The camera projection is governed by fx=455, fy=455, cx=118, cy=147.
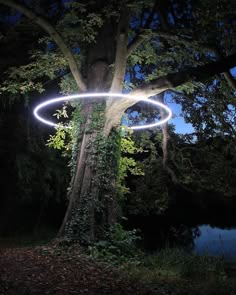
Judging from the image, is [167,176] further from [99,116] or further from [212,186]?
[99,116]

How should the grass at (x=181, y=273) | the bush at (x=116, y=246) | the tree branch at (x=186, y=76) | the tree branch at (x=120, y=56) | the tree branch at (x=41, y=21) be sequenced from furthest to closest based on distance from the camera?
the tree branch at (x=120, y=56), the tree branch at (x=41, y=21), the tree branch at (x=186, y=76), the bush at (x=116, y=246), the grass at (x=181, y=273)

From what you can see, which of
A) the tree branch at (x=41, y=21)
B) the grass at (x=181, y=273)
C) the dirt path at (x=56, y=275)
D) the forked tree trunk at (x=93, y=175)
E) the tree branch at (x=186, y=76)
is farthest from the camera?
the tree branch at (x=41, y=21)

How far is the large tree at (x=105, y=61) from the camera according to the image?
10750mm

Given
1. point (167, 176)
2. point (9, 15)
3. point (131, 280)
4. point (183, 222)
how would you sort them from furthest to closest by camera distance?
point (183, 222), point (167, 176), point (9, 15), point (131, 280)

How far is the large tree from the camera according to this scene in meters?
10.8

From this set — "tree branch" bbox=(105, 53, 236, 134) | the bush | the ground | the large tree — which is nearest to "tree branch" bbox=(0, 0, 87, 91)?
the large tree

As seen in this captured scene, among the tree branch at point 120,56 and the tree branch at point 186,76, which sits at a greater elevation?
the tree branch at point 120,56

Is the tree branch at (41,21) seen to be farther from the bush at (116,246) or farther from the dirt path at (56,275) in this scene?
the dirt path at (56,275)

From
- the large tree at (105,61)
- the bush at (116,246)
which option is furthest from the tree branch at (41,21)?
the bush at (116,246)

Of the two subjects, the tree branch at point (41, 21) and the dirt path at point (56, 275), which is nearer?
the dirt path at point (56, 275)

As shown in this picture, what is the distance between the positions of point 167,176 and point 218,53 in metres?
5.72

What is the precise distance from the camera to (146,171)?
17.0 m

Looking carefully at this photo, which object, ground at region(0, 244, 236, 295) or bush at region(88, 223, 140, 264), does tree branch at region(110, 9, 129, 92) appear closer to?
bush at region(88, 223, 140, 264)

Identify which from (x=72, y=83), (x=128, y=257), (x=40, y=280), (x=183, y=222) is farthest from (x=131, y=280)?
(x=183, y=222)
